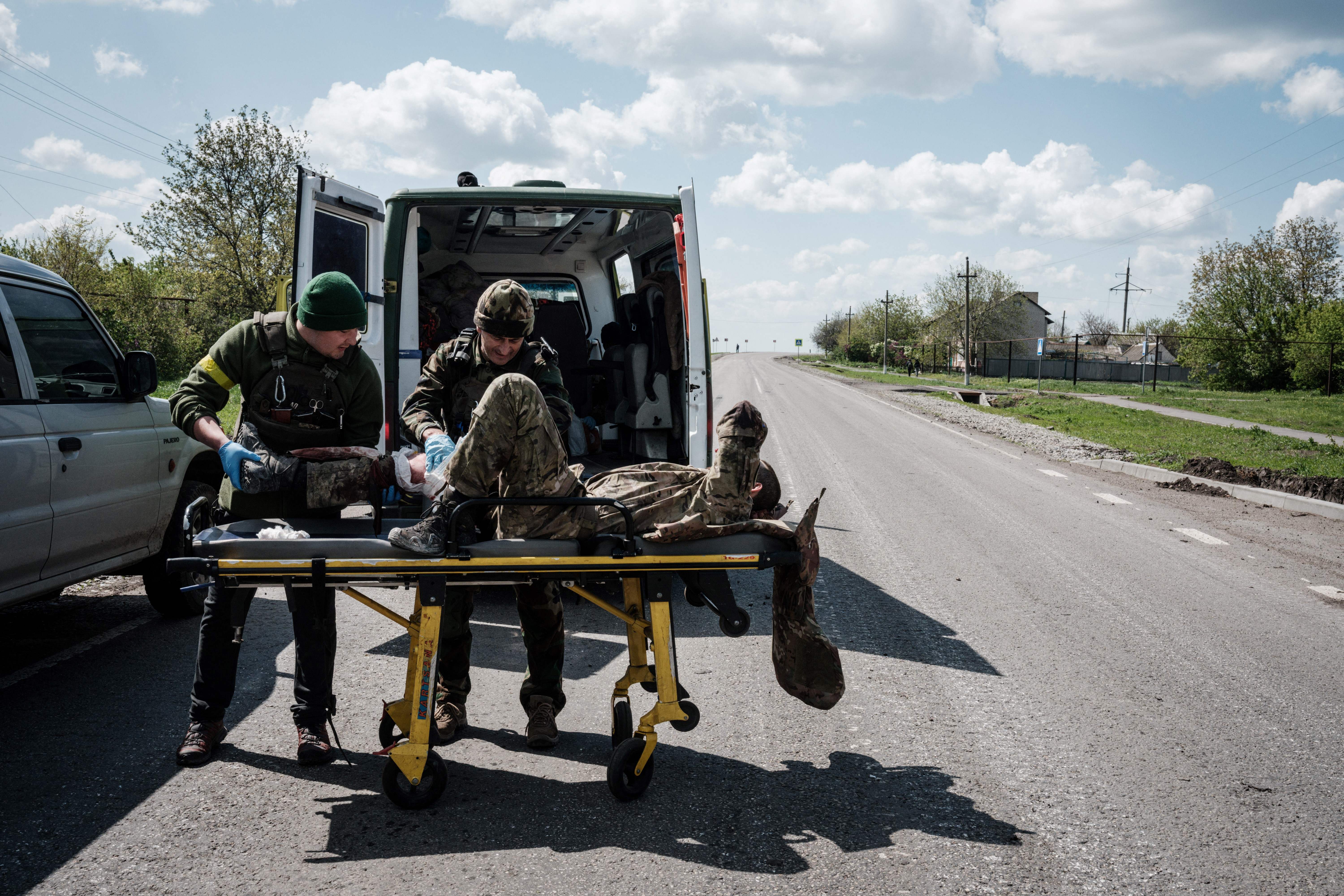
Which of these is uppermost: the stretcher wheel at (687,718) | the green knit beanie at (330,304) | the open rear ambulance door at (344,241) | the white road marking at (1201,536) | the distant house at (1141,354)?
the distant house at (1141,354)

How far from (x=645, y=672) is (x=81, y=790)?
2132mm

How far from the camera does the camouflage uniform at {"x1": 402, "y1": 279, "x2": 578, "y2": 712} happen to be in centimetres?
400

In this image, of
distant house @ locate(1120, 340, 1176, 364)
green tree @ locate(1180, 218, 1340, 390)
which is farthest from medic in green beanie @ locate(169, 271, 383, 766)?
distant house @ locate(1120, 340, 1176, 364)

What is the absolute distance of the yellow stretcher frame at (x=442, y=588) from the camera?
10.8 ft

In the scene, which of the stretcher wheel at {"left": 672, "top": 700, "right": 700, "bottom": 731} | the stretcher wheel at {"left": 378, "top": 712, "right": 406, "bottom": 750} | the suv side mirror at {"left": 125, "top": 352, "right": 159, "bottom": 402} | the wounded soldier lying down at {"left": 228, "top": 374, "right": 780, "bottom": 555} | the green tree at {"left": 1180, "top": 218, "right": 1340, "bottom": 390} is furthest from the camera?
the green tree at {"left": 1180, "top": 218, "right": 1340, "bottom": 390}

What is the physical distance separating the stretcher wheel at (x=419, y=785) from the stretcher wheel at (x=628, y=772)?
0.60 metres

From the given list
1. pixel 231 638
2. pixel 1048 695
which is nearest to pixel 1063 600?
pixel 1048 695

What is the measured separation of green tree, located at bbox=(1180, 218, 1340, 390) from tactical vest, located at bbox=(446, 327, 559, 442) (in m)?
45.8

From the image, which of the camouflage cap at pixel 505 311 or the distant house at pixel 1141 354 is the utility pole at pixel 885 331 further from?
the camouflage cap at pixel 505 311

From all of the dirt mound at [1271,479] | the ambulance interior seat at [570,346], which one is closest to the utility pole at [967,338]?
the dirt mound at [1271,479]

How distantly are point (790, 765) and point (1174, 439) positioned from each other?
17056 mm

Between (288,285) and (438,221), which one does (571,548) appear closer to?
(288,285)

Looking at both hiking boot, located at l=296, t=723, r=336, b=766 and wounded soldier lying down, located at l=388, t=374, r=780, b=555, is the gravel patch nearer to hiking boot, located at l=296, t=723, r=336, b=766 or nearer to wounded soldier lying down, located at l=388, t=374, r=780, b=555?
wounded soldier lying down, located at l=388, t=374, r=780, b=555

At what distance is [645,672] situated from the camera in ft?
12.9
